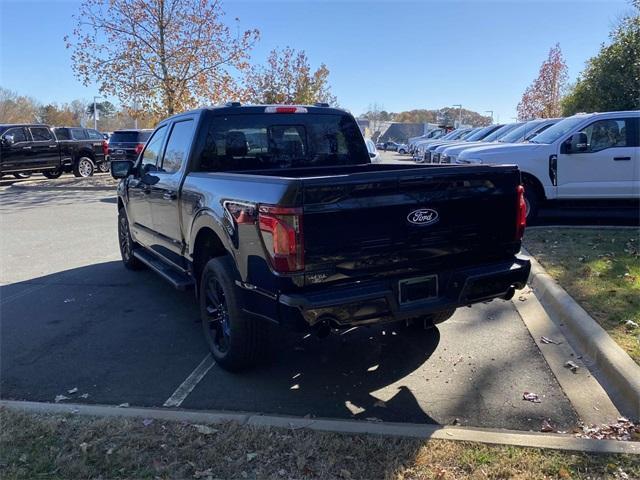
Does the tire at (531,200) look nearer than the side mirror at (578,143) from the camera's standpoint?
No

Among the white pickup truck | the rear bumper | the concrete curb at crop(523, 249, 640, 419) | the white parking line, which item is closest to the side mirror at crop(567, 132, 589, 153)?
the white pickup truck

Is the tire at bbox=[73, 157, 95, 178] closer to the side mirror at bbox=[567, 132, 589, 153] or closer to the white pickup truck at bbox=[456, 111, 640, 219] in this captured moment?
the white pickup truck at bbox=[456, 111, 640, 219]

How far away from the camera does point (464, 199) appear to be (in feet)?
12.0

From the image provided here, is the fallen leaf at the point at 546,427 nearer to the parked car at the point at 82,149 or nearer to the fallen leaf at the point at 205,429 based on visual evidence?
the fallen leaf at the point at 205,429

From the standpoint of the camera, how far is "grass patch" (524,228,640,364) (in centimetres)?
464

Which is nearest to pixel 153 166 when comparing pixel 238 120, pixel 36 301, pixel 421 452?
pixel 238 120

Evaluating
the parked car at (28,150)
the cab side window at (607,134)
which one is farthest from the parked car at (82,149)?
the cab side window at (607,134)

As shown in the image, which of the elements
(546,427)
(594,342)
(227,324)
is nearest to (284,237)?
(227,324)

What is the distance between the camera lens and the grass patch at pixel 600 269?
4637 mm

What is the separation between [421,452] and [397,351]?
161cm

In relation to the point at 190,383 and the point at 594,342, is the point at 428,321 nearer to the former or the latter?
the point at 594,342

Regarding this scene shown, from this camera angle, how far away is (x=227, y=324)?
4051 millimetres

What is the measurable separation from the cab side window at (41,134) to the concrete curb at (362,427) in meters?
18.9

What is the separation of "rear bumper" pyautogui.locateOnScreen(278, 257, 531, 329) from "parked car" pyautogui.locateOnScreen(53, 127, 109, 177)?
20348 millimetres
